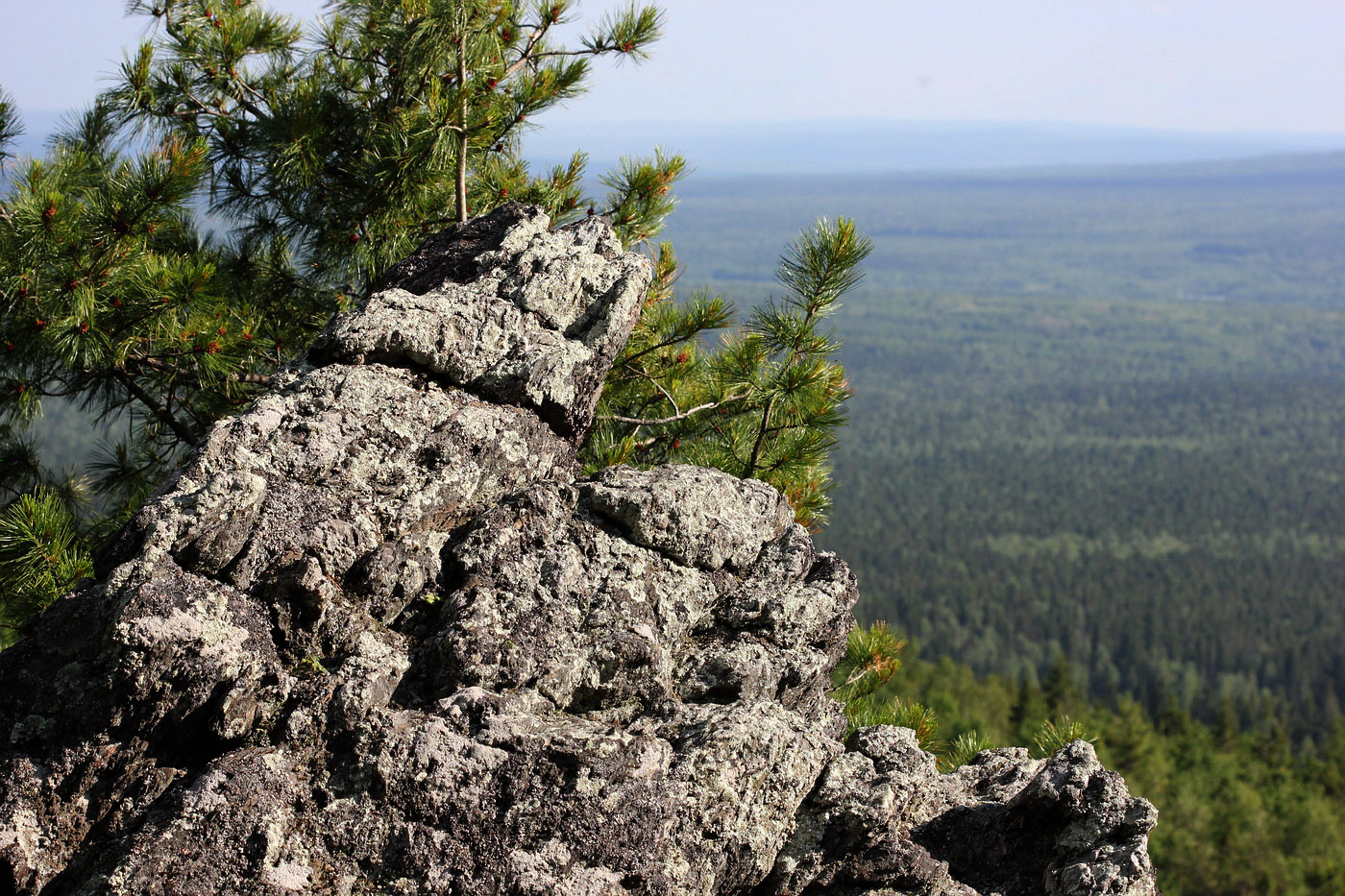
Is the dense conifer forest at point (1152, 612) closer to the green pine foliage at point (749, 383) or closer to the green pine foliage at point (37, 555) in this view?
the green pine foliage at point (749, 383)

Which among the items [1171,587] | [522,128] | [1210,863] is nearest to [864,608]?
[1171,587]

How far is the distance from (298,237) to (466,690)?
491cm

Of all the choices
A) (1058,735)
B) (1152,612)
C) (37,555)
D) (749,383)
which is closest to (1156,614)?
A: (1152,612)

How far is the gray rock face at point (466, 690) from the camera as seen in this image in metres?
2.86

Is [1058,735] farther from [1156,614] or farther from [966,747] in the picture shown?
[1156,614]

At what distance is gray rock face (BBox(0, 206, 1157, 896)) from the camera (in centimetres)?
286

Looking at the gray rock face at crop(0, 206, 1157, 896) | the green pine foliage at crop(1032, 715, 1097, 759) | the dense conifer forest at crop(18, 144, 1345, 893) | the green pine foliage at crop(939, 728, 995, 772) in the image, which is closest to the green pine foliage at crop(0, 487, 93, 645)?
the gray rock face at crop(0, 206, 1157, 896)

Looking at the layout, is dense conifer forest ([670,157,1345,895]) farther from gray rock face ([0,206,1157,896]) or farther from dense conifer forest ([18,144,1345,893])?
gray rock face ([0,206,1157,896])

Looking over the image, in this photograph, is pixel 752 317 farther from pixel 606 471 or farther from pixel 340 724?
pixel 340 724

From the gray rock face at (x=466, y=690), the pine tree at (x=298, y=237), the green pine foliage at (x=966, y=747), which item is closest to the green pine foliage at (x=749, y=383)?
the pine tree at (x=298, y=237)

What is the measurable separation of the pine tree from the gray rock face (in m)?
1.31

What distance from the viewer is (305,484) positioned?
348 centimetres

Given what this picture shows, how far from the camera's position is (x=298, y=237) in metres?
7.05

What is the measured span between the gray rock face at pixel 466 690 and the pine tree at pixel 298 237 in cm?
131
